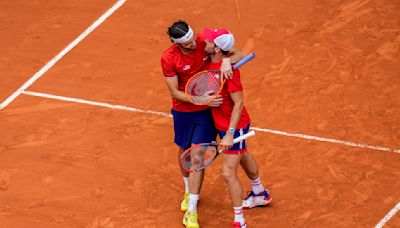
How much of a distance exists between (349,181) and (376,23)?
158 inches

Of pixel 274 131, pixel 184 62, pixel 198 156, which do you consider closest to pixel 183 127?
pixel 198 156

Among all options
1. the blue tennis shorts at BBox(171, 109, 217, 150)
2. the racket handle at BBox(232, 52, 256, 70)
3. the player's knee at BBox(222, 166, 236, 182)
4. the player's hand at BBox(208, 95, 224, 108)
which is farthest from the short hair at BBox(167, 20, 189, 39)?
the player's knee at BBox(222, 166, 236, 182)

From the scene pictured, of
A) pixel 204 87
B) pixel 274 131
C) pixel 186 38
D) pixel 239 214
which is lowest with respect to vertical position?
pixel 274 131

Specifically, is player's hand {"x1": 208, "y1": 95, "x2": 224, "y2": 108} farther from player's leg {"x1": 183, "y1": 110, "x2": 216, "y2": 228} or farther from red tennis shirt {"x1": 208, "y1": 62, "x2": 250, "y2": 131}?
player's leg {"x1": 183, "y1": 110, "x2": 216, "y2": 228}

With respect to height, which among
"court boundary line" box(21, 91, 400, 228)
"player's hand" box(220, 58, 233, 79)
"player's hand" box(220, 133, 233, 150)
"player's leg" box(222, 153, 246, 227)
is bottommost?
"court boundary line" box(21, 91, 400, 228)

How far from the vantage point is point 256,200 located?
1088cm

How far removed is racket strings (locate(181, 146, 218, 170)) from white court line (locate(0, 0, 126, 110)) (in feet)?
Answer: 12.4

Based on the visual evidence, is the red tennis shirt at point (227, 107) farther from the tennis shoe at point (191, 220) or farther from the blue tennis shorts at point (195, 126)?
the tennis shoe at point (191, 220)

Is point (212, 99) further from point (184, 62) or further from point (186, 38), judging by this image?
point (186, 38)

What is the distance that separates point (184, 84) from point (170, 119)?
2424mm

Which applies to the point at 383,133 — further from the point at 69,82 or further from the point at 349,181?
the point at 69,82

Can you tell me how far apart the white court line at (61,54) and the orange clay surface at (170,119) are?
0.31 feet

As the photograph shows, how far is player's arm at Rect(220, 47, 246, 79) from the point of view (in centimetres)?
970

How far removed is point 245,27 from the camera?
14633 mm
